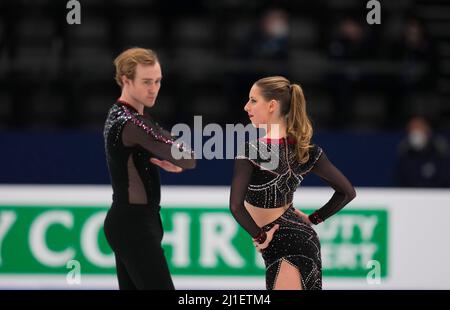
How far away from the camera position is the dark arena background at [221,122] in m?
7.46

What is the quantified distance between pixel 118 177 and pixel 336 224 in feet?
10.4

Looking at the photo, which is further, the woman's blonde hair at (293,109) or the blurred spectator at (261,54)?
the blurred spectator at (261,54)

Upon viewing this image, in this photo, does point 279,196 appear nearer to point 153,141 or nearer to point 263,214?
point 263,214

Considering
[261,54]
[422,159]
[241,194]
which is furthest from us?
[261,54]

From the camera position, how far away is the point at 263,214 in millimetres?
4445

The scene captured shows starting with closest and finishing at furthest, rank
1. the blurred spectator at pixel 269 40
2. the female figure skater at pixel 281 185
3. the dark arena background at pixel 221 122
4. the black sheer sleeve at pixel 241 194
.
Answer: the black sheer sleeve at pixel 241 194
the female figure skater at pixel 281 185
the dark arena background at pixel 221 122
the blurred spectator at pixel 269 40

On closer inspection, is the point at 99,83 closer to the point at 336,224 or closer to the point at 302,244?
the point at 336,224

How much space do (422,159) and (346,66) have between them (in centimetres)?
127

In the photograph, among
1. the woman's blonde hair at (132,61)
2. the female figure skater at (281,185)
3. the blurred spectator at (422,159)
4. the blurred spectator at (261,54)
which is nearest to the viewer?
the female figure skater at (281,185)

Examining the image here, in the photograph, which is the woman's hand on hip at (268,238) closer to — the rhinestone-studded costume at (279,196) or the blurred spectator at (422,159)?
the rhinestone-studded costume at (279,196)

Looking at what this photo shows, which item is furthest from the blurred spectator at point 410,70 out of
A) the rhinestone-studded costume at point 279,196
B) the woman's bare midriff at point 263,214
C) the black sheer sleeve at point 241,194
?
the black sheer sleeve at point 241,194

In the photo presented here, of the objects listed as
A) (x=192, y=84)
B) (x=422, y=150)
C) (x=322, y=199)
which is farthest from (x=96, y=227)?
(x=422, y=150)

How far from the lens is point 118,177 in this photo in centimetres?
470

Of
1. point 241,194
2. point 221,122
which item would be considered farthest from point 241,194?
point 221,122
